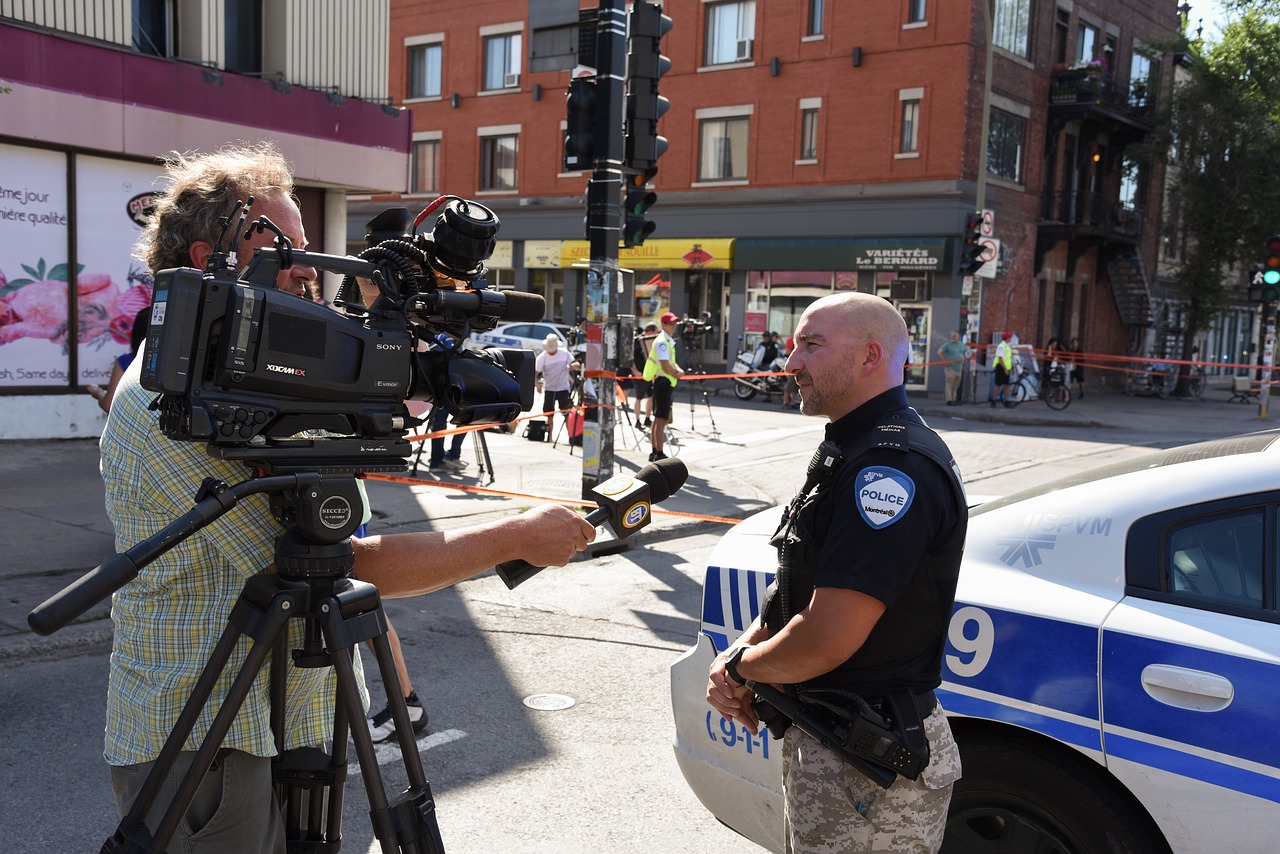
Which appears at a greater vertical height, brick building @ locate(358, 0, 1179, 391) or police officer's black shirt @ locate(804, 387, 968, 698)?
brick building @ locate(358, 0, 1179, 391)

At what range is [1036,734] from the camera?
2.87m

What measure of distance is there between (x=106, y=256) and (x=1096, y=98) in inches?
1064

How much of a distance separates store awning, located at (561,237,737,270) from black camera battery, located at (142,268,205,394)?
29.3 meters

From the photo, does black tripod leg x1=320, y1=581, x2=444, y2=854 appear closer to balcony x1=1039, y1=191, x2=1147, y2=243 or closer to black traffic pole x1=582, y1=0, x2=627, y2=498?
black traffic pole x1=582, y1=0, x2=627, y2=498

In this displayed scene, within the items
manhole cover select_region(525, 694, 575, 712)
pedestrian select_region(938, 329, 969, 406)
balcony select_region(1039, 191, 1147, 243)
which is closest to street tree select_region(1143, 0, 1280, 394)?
balcony select_region(1039, 191, 1147, 243)

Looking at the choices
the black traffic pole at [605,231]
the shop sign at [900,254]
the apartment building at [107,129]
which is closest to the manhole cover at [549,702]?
the black traffic pole at [605,231]

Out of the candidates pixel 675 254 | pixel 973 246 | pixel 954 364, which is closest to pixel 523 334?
pixel 675 254

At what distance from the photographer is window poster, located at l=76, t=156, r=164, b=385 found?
12992 millimetres

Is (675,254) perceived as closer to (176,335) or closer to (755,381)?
(755,381)

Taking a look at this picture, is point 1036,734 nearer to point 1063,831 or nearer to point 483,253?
point 1063,831

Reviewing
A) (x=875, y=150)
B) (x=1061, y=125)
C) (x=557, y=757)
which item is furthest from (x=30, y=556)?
(x=1061, y=125)

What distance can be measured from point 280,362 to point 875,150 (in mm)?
28802

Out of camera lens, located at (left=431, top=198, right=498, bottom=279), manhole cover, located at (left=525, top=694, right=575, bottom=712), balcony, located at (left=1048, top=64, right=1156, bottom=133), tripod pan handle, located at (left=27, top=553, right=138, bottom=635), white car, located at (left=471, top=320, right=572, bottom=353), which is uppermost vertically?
balcony, located at (left=1048, top=64, right=1156, bottom=133)

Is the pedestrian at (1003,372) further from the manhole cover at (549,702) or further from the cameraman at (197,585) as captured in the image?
the cameraman at (197,585)
